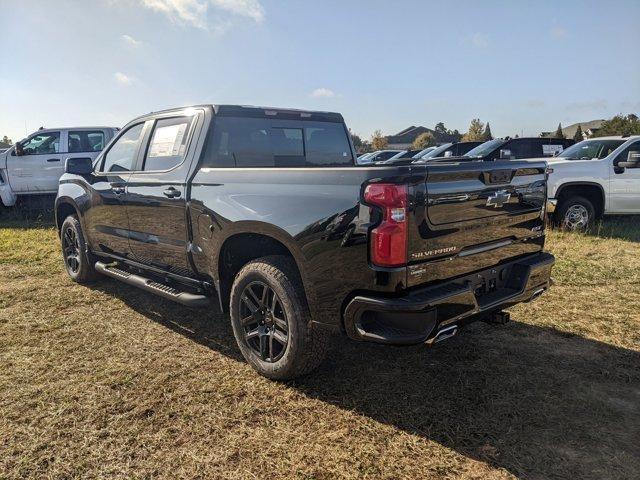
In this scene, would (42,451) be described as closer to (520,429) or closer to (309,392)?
(309,392)

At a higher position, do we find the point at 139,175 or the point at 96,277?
the point at 139,175

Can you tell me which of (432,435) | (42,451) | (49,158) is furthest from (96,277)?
(49,158)

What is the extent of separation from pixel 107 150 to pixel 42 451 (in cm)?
336

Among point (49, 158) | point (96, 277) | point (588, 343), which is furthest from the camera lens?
point (49, 158)

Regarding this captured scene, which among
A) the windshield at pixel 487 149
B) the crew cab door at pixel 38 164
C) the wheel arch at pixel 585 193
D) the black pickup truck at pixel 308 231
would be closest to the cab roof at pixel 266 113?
the black pickup truck at pixel 308 231

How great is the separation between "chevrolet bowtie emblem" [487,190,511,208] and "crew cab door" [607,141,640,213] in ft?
20.7

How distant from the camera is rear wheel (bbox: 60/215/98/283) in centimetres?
547

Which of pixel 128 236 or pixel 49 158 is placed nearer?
pixel 128 236

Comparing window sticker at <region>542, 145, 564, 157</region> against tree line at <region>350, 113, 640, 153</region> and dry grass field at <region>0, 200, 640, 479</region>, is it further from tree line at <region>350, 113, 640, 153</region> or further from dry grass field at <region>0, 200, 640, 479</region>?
tree line at <region>350, 113, 640, 153</region>

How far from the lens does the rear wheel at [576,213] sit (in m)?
8.30

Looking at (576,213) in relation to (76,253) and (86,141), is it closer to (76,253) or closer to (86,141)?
(76,253)

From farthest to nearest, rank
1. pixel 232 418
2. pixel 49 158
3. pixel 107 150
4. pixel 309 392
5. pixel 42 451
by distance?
1. pixel 49 158
2. pixel 107 150
3. pixel 309 392
4. pixel 232 418
5. pixel 42 451

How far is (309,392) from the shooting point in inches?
125

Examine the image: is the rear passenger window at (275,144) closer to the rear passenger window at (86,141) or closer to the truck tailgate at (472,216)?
the truck tailgate at (472,216)
